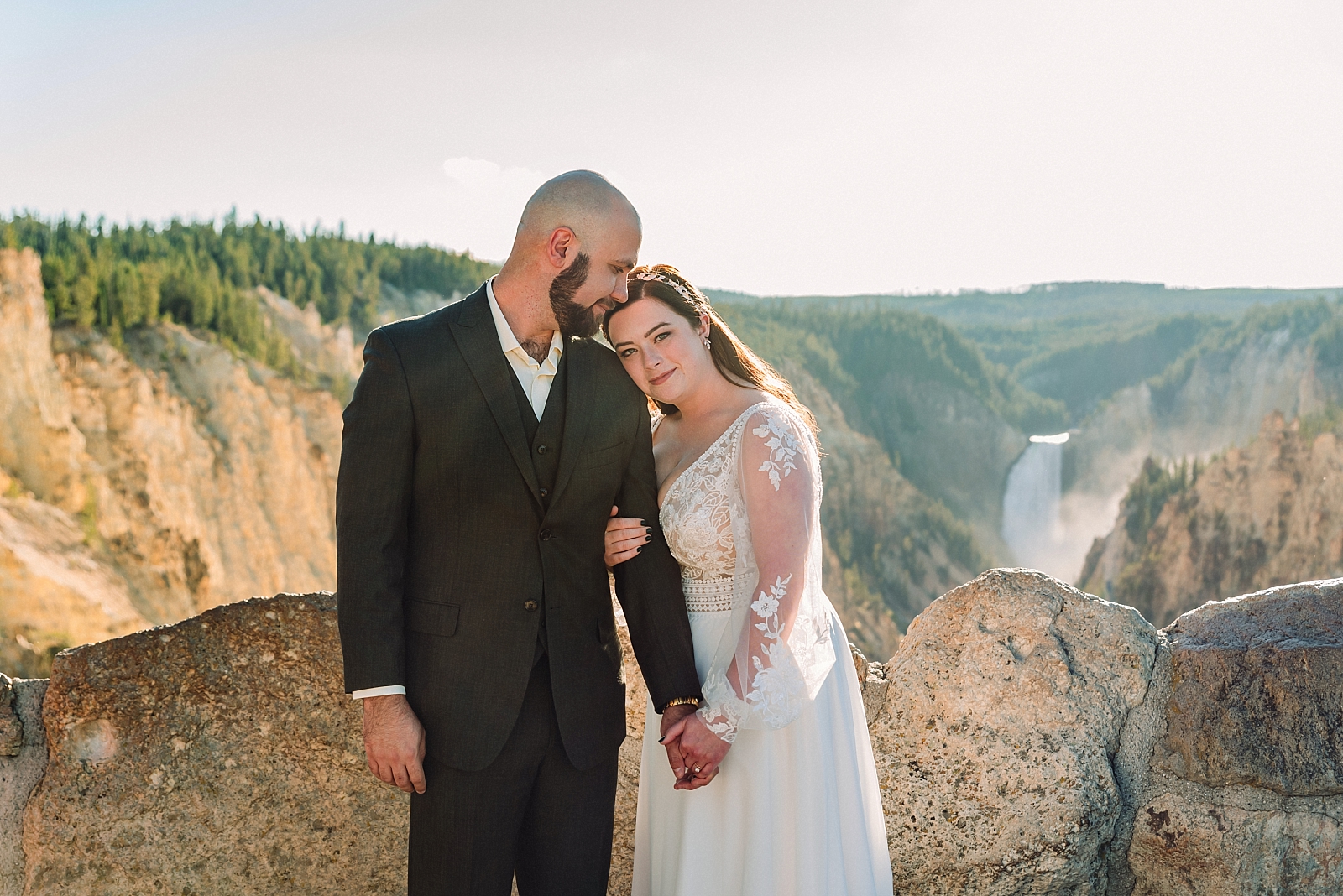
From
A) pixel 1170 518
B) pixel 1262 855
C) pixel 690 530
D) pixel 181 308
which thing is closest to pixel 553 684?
pixel 690 530

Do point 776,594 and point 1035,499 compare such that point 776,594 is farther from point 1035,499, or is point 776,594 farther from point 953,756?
point 1035,499

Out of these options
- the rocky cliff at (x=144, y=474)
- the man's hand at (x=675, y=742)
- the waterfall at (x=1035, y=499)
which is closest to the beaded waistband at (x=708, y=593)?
the man's hand at (x=675, y=742)

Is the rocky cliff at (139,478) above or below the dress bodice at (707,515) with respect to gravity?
below

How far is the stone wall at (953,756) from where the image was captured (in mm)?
2090

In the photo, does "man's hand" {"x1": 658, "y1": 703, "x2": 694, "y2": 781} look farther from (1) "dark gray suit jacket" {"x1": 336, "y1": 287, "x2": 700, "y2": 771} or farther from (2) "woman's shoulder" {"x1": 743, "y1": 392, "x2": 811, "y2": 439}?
(2) "woman's shoulder" {"x1": 743, "y1": 392, "x2": 811, "y2": 439}

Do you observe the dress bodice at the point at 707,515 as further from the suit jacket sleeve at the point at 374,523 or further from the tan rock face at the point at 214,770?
the tan rock face at the point at 214,770

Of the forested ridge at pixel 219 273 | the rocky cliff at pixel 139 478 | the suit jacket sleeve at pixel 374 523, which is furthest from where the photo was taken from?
the forested ridge at pixel 219 273

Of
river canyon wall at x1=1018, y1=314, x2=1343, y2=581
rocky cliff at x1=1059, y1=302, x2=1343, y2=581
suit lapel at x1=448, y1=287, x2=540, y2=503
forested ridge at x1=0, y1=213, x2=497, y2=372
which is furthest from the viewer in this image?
river canyon wall at x1=1018, y1=314, x2=1343, y2=581

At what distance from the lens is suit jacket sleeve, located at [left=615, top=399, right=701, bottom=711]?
7.10 ft

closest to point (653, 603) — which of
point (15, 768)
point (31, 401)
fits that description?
point (15, 768)

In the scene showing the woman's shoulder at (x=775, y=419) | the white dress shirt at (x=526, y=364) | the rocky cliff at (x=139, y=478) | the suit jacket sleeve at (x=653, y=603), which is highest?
the white dress shirt at (x=526, y=364)

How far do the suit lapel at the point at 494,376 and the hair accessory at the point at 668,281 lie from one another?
0.44m

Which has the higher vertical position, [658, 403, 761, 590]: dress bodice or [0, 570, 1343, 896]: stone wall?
[658, 403, 761, 590]: dress bodice

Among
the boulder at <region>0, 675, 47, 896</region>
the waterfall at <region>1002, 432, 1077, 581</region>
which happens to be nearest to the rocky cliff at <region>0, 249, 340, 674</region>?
the boulder at <region>0, 675, 47, 896</region>
